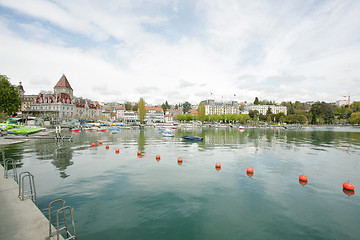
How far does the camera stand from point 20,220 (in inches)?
272

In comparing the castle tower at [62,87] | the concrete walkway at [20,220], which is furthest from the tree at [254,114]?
the concrete walkway at [20,220]

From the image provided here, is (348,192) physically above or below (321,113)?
below

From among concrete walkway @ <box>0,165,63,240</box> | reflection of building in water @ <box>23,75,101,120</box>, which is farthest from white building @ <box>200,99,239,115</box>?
concrete walkway @ <box>0,165,63,240</box>

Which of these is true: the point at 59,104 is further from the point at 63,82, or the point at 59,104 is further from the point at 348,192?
the point at 348,192

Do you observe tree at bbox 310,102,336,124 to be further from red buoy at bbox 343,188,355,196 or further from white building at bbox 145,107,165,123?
red buoy at bbox 343,188,355,196

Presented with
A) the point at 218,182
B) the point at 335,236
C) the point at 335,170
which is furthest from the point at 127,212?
the point at 335,170

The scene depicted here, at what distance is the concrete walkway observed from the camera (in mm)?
6032

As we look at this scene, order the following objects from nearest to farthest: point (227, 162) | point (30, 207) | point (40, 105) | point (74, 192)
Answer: point (30, 207)
point (74, 192)
point (227, 162)
point (40, 105)

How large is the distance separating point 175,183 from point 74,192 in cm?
716

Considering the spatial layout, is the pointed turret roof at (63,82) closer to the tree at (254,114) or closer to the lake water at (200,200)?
the lake water at (200,200)

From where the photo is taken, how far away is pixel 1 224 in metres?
6.59

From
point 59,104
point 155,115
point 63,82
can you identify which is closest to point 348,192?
point 59,104

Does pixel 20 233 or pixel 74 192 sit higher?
pixel 20 233

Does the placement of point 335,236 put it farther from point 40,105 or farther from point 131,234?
point 40,105
